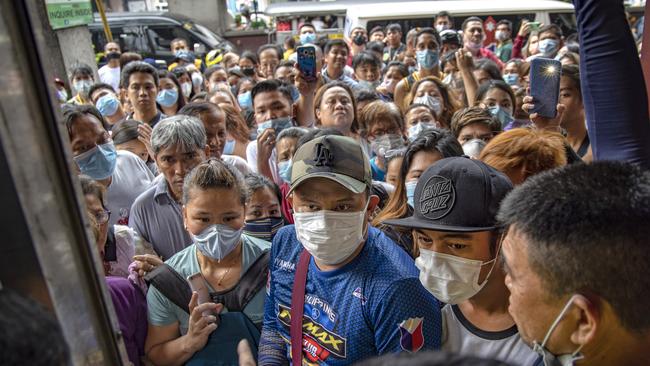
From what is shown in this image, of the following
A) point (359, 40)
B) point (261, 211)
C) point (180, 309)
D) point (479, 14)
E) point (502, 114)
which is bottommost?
point (180, 309)

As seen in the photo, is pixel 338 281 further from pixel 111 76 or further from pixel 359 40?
pixel 359 40

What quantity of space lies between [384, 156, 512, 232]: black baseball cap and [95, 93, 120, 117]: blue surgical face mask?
168 inches

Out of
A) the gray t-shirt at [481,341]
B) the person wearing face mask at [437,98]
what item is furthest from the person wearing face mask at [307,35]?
the gray t-shirt at [481,341]

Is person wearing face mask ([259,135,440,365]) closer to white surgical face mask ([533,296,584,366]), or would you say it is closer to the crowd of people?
the crowd of people

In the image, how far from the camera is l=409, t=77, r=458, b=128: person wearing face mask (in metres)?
4.65

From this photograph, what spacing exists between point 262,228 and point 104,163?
1.17 metres

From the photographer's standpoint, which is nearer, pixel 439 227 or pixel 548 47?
pixel 439 227

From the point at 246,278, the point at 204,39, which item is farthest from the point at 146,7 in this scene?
the point at 246,278

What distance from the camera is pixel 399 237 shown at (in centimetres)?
233

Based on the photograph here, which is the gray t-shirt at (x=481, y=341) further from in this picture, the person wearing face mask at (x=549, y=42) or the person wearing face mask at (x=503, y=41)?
the person wearing face mask at (x=503, y=41)

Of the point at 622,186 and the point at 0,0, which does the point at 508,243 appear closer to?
the point at 622,186

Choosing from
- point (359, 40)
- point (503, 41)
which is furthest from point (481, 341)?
point (503, 41)

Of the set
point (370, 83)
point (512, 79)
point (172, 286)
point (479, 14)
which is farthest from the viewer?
point (479, 14)

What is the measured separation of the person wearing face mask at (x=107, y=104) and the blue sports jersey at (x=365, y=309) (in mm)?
3900
